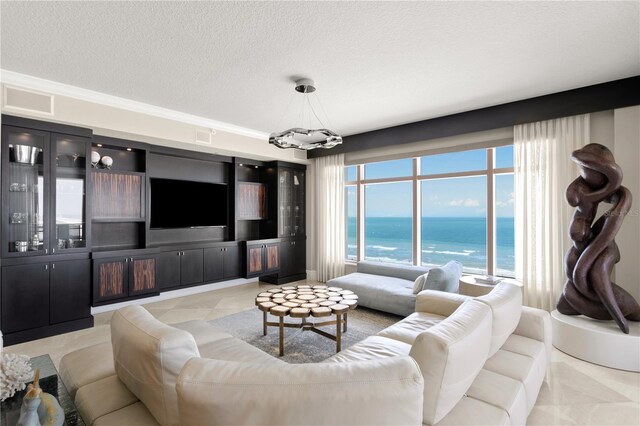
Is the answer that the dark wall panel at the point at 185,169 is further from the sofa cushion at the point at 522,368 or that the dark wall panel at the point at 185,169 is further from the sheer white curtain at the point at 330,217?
the sofa cushion at the point at 522,368

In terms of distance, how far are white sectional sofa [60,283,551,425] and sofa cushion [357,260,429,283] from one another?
2315 mm

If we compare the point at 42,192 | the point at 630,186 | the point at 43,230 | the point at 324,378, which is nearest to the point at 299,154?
the point at 42,192

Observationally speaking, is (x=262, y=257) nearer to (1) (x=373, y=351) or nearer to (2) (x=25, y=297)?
(2) (x=25, y=297)

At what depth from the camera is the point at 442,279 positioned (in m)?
3.59

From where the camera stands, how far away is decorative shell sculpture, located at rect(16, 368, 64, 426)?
45.0 inches

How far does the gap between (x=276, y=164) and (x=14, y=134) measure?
12.1 ft

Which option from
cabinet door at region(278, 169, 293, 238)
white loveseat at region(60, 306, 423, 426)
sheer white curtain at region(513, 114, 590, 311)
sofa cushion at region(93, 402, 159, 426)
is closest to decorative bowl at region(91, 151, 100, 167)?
cabinet door at region(278, 169, 293, 238)

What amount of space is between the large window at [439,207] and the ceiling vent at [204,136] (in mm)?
2731

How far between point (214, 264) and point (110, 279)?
63.6 inches

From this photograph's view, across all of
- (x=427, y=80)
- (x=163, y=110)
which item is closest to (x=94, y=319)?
(x=163, y=110)

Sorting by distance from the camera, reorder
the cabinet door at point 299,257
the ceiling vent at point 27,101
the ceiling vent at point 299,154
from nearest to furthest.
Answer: the ceiling vent at point 27,101, the ceiling vent at point 299,154, the cabinet door at point 299,257

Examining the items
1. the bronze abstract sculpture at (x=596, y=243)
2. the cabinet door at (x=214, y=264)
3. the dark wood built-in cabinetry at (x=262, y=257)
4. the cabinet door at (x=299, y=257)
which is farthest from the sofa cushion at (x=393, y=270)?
the cabinet door at (x=214, y=264)

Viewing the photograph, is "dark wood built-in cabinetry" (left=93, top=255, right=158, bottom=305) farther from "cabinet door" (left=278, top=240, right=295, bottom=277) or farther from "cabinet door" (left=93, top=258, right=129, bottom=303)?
"cabinet door" (left=278, top=240, right=295, bottom=277)

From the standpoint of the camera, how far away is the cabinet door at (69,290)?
3.53 meters
